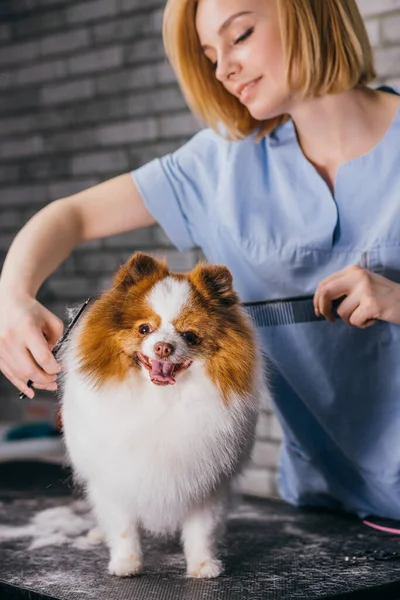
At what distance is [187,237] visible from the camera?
4.77 ft

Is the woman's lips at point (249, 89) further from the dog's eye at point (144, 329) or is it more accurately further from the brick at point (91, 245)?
the brick at point (91, 245)

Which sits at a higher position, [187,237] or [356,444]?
[187,237]

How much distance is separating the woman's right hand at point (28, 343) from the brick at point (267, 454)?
1.34 m

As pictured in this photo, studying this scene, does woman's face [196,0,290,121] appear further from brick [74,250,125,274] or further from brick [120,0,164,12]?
brick [74,250,125,274]

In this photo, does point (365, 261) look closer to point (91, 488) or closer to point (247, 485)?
point (91, 488)

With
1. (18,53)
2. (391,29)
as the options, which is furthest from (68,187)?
(391,29)

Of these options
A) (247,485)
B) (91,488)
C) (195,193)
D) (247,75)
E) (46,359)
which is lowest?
(247,485)

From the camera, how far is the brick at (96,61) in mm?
2492

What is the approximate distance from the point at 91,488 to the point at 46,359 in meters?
0.18

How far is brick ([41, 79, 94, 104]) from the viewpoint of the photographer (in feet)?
8.42

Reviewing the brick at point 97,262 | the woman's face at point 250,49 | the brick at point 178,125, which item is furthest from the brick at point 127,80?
the woman's face at point 250,49

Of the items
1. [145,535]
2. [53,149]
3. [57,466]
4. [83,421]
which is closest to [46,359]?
[83,421]

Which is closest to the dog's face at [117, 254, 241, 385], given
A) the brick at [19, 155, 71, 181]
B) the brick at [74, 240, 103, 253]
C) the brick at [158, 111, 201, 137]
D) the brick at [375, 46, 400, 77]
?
the brick at [375, 46, 400, 77]

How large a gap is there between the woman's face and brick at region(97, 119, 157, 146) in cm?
117
